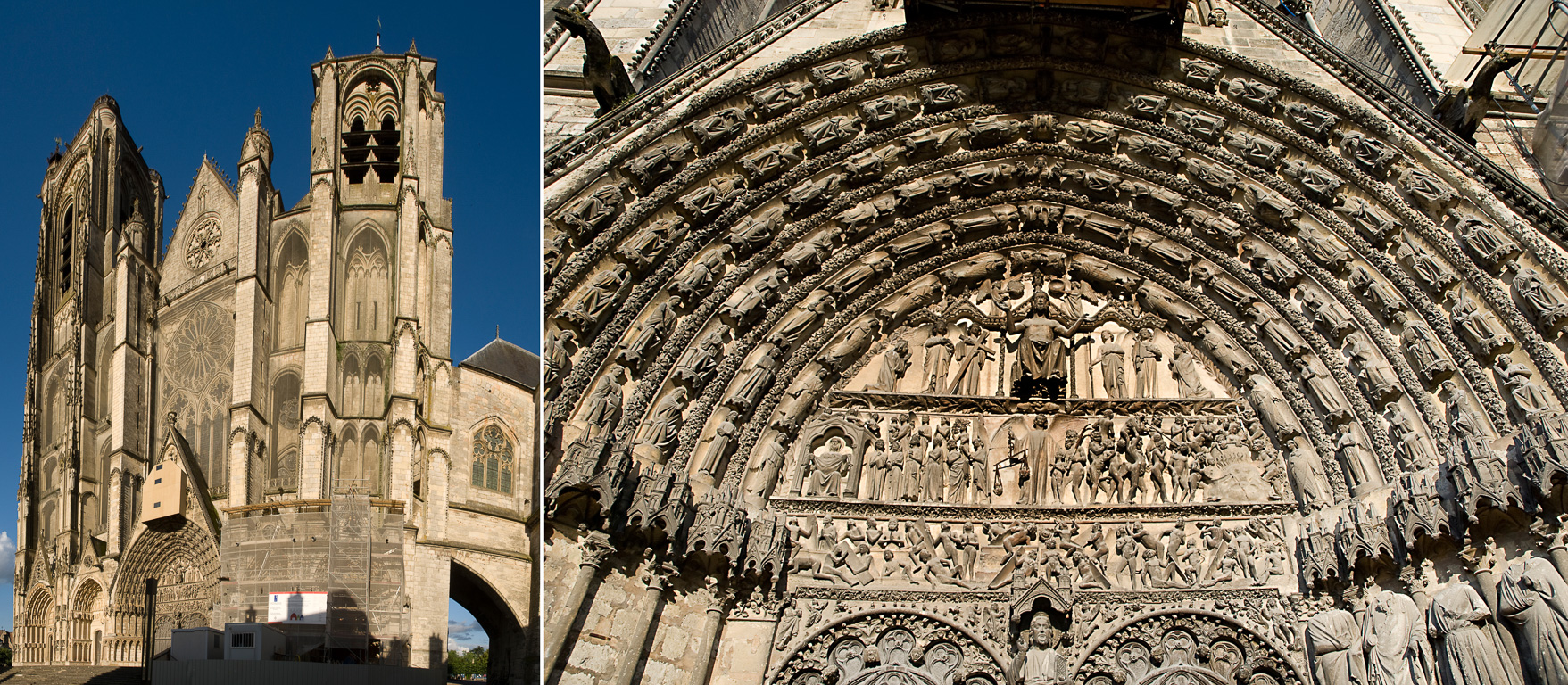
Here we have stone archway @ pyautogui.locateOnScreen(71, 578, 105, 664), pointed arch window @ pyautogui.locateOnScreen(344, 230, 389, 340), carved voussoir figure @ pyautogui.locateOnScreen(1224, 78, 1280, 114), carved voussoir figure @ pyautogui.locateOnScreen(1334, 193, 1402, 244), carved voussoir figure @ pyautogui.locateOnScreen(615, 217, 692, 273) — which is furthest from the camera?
stone archway @ pyautogui.locateOnScreen(71, 578, 105, 664)

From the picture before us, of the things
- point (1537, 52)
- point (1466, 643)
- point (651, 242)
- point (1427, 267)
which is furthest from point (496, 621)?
point (1537, 52)

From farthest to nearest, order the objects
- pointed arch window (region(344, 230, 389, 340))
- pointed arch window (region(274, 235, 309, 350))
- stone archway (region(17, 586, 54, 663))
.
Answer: stone archway (region(17, 586, 54, 663)), pointed arch window (region(274, 235, 309, 350)), pointed arch window (region(344, 230, 389, 340))

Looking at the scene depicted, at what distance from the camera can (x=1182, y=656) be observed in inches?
246

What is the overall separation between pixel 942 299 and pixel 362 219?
5162 mm

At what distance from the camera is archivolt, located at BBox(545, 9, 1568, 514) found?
611 centimetres

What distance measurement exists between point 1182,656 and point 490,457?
6.26 meters

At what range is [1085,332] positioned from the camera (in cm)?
748

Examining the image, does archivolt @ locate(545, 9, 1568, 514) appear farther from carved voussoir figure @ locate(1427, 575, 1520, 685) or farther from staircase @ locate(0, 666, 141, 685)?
staircase @ locate(0, 666, 141, 685)

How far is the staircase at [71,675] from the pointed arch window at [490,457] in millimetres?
3064

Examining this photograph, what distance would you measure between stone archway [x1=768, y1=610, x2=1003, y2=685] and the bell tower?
690 centimetres

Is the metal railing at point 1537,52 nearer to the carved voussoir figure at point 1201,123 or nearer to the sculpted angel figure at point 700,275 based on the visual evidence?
the carved voussoir figure at point 1201,123

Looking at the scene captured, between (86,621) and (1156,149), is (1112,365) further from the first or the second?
(86,621)

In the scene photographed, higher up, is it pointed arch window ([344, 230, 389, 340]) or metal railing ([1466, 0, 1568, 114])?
metal railing ([1466, 0, 1568, 114])

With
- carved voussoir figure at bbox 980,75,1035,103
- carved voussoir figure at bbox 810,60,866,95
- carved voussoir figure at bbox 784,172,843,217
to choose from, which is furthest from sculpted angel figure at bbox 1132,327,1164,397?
carved voussoir figure at bbox 810,60,866,95
